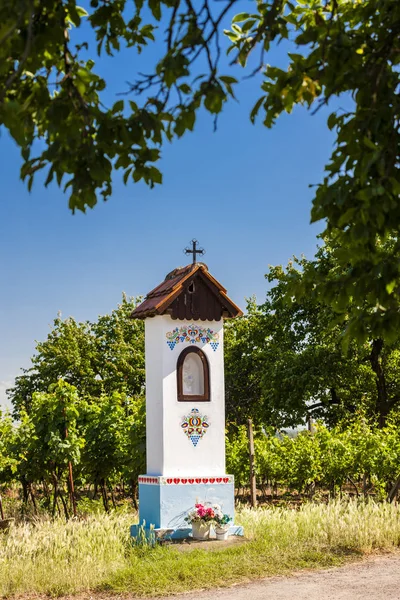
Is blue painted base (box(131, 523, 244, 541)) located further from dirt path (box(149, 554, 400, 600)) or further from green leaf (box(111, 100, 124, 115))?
green leaf (box(111, 100, 124, 115))

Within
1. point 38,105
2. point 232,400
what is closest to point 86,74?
point 38,105

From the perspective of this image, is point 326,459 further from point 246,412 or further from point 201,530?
point 246,412

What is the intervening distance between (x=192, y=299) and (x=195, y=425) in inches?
75.0

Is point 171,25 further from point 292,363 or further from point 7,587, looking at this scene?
point 292,363

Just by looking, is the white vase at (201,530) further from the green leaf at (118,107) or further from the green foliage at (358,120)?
the green leaf at (118,107)

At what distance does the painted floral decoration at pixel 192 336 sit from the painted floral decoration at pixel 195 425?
1.04 metres

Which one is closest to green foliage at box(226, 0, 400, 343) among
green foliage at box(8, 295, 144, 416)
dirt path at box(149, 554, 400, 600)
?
dirt path at box(149, 554, 400, 600)

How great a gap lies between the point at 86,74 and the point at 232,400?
80.6 ft

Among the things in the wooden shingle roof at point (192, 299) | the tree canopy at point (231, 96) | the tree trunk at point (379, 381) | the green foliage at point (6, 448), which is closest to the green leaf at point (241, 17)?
the tree canopy at point (231, 96)

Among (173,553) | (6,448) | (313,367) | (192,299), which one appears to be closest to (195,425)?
(192,299)

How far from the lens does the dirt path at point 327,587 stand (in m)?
8.07

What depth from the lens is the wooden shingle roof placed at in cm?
1124

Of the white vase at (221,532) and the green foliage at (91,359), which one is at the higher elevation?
the green foliage at (91,359)

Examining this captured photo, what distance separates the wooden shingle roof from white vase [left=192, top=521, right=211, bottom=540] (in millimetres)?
3009
